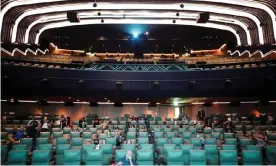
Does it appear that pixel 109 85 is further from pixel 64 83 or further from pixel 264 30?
pixel 264 30

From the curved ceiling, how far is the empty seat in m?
13.2

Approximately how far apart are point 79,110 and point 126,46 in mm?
9275

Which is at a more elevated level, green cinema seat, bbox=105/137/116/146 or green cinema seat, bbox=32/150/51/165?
green cinema seat, bbox=105/137/116/146

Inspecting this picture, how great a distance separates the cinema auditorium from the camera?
11.3 metres

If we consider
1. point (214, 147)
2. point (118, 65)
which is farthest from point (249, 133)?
point (118, 65)

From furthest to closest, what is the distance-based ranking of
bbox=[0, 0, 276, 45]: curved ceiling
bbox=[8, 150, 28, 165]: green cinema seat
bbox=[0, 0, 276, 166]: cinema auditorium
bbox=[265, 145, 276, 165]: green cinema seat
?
bbox=[0, 0, 276, 45]: curved ceiling < bbox=[0, 0, 276, 166]: cinema auditorium < bbox=[265, 145, 276, 165]: green cinema seat < bbox=[8, 150, 28, 165]: green cinema seat

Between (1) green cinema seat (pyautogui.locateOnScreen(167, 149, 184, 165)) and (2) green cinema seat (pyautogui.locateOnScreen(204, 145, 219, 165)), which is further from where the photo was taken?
(2) green cinema seat (pyautogui.locateOnScreen(204, 145, 219, 165))

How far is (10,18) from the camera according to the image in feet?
62.5

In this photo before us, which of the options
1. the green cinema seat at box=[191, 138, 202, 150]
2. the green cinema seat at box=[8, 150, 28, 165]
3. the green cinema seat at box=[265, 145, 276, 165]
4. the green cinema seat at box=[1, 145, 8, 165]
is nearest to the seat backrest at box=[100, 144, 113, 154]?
the green cinema seat at box=[8, 150, 28, 165]

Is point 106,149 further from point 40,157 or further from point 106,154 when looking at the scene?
point 40,157

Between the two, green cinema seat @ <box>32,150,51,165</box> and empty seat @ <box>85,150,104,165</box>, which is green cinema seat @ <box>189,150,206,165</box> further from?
green cinema seat @ <box>32,150,51,165</box>

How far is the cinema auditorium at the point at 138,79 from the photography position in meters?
11.3

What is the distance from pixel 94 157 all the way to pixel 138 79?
387 inches

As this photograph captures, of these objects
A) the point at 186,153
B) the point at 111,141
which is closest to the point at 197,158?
the point at 186,153
